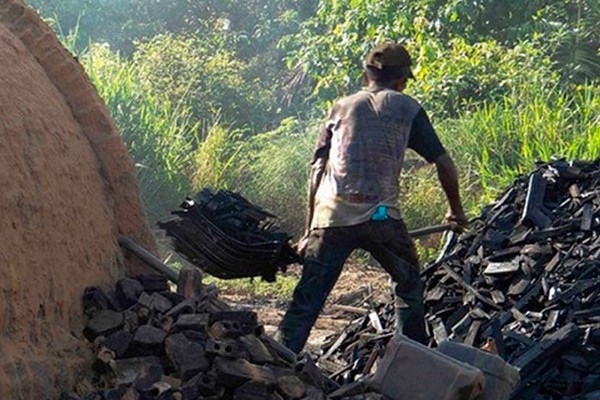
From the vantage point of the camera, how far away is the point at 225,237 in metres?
5.61

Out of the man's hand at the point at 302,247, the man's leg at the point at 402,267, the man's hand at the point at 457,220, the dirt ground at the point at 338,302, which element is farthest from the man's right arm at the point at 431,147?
the dirt ground at the point at 338,302

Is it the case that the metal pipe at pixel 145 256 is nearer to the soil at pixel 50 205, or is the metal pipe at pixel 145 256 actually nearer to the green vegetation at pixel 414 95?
the soil at pixel 50 205

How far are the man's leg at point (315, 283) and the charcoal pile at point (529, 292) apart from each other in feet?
1.68

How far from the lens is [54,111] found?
5.05 metres

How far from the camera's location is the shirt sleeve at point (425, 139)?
5.90m

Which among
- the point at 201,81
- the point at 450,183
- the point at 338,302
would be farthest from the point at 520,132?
the point at 450,183

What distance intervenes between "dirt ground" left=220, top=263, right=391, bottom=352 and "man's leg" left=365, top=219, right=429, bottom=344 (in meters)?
2.12

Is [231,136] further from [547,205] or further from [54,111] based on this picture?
[54,111]

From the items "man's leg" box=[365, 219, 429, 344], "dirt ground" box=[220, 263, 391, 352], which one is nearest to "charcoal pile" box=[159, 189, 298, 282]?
"man's leg" box=[365, 219, 429, 344]

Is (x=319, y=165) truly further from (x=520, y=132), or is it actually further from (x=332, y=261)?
(x=520, y=132)

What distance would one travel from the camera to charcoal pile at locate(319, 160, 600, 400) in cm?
608

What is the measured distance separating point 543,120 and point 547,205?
5.13 m

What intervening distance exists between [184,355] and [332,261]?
5.69 feet

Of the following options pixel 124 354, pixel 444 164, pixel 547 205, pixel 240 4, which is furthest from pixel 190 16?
pixel 124 354
